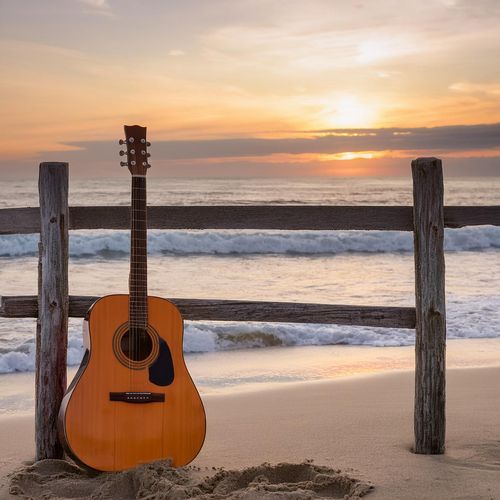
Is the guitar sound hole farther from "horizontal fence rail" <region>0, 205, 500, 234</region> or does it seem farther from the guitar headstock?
the guitar headstock

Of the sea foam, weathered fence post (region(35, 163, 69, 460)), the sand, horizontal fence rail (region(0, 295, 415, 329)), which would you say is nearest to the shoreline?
the sand

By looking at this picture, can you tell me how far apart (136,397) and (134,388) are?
0.05 metres

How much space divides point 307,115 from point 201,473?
12503 millimetres

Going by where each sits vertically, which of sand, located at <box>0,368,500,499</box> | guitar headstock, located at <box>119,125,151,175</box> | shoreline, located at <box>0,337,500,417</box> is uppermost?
guitar headstock, located at <box>119,125,151,175</box>

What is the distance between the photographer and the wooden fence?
4.27 meters

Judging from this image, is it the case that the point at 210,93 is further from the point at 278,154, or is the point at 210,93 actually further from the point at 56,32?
the point at 278,154

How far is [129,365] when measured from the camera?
157 inches

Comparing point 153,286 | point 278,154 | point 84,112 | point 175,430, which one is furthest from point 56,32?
point 278,154

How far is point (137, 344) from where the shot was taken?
4.02 metres

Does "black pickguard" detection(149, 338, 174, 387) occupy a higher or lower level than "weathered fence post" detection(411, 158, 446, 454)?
lower

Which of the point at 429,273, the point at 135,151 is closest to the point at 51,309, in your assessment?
the point at 135,151

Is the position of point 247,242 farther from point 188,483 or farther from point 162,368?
point 188,483

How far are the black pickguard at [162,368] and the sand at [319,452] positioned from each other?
425 mm

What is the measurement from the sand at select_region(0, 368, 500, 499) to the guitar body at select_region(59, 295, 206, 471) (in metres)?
0.13
